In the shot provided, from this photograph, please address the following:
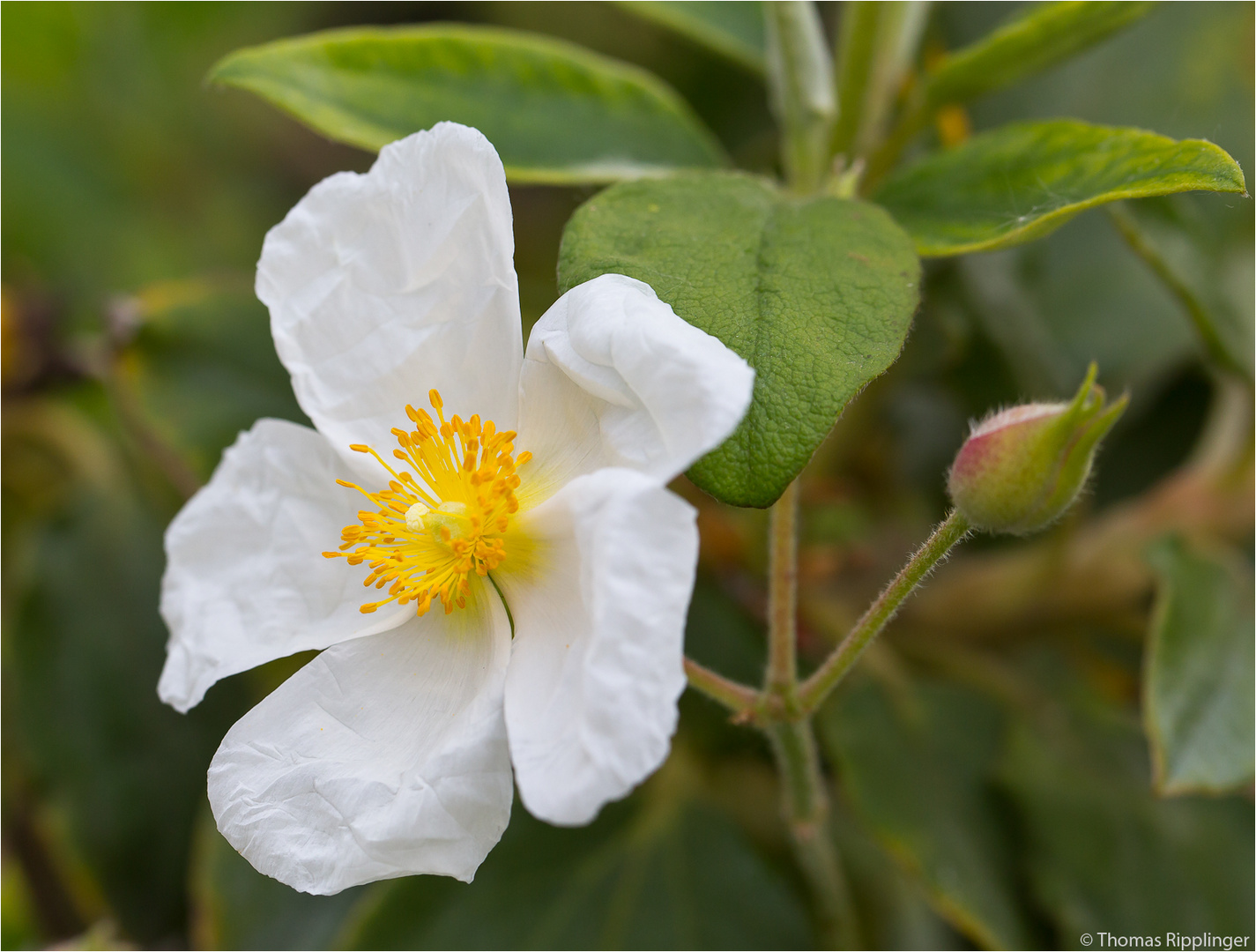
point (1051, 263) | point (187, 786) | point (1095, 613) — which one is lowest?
point (187, 786)

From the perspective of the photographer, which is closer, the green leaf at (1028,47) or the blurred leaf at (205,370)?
the green leaf at (1028,47)

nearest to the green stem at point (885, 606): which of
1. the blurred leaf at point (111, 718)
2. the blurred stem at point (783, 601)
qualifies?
the blurred stem at point (783, 601)

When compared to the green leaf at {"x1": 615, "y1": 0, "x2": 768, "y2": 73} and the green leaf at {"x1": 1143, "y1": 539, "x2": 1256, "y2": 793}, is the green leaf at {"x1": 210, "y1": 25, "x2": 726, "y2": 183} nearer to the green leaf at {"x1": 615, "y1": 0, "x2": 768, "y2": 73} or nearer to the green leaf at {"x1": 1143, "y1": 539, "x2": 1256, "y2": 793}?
the green leaf at {"x1": 615, "y1": 0, "x2": 768, "y2": 73}

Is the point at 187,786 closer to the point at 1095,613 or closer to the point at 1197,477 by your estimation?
the point at 1095,613

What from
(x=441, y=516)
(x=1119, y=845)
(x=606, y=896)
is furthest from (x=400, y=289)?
(x=1119, y=845)

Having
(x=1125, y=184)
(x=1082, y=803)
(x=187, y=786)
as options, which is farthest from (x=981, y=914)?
(x=187, y=786)

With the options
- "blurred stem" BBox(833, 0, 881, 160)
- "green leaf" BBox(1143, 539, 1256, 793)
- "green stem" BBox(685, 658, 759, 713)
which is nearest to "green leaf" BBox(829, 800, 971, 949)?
"green leaf" BBox(1143, 539, 1256, 793)

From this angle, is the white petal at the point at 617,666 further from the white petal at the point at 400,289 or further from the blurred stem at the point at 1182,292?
the blurred stem at the point at 1182,292
